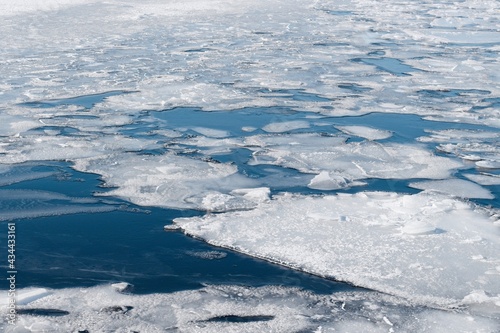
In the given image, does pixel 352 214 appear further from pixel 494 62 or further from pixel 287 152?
pixel 494 62


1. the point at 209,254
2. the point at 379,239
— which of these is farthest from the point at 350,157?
the point at 209,254

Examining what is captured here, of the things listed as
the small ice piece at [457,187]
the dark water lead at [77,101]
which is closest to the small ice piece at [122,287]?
the small ice piece at [457,187]

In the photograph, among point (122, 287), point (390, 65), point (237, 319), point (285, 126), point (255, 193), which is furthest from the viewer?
point (390, 65)

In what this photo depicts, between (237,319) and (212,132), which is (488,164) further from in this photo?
(237,319)

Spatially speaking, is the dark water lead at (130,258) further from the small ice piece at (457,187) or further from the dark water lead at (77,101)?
the dark water lead at (77,101)

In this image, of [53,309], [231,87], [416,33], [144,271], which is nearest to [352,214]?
[144,271]
